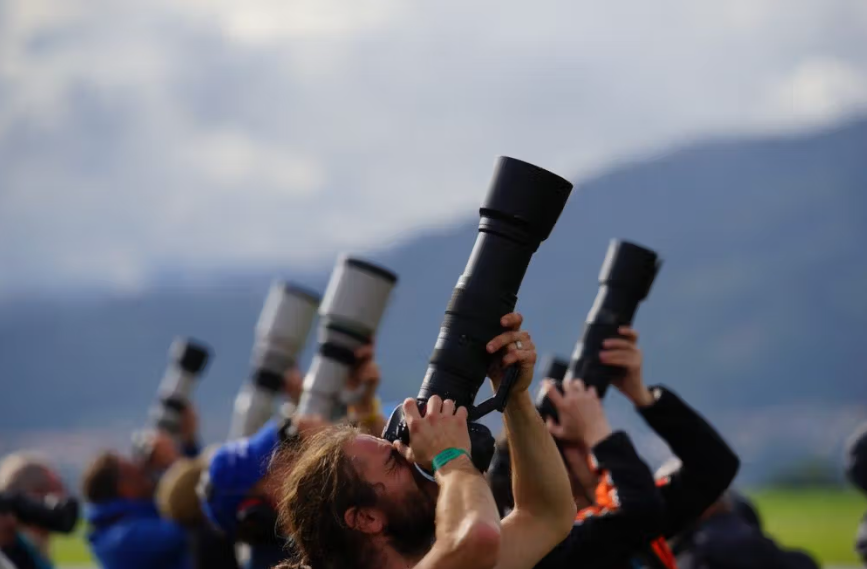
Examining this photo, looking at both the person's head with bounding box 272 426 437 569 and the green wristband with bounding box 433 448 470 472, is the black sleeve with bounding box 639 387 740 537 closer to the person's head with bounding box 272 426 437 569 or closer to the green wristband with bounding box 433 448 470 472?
the person's head with bounding box 272 426 437 569

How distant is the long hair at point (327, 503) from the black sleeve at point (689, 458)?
6.28 feet

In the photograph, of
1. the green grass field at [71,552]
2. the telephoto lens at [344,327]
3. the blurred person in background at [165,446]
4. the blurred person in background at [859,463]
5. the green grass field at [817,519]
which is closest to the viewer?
the telephoto lens at [344,327]

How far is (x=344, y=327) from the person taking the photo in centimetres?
583

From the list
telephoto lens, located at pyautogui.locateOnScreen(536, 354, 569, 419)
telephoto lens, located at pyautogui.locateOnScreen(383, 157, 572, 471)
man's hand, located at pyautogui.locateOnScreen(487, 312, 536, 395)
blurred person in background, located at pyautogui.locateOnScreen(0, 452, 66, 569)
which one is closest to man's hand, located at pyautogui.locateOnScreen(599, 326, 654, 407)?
telephoto lens, located at pyautogui.locateOnScreen(536, 354, 569, 419)

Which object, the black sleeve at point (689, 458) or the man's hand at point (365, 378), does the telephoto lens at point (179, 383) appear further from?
the black sleeve at point (689, 458)

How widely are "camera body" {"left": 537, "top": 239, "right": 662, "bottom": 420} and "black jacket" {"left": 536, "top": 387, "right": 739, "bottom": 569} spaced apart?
0.84ft

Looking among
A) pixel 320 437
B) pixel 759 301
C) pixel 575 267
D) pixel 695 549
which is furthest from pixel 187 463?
pixel 759 301

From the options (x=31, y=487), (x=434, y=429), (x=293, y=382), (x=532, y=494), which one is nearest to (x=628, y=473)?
(x=532, y=494)

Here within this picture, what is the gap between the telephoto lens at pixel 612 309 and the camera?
4.92 meters

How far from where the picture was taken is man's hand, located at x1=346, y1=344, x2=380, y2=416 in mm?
5883

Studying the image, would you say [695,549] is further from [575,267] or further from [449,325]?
[575,267]

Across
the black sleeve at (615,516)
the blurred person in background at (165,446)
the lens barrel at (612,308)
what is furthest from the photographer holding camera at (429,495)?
the blurred person in background at (165,446)

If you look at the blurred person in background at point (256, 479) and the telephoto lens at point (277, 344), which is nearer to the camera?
the blurred person in background at point (256, 479)

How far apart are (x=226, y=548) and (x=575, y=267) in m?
118
